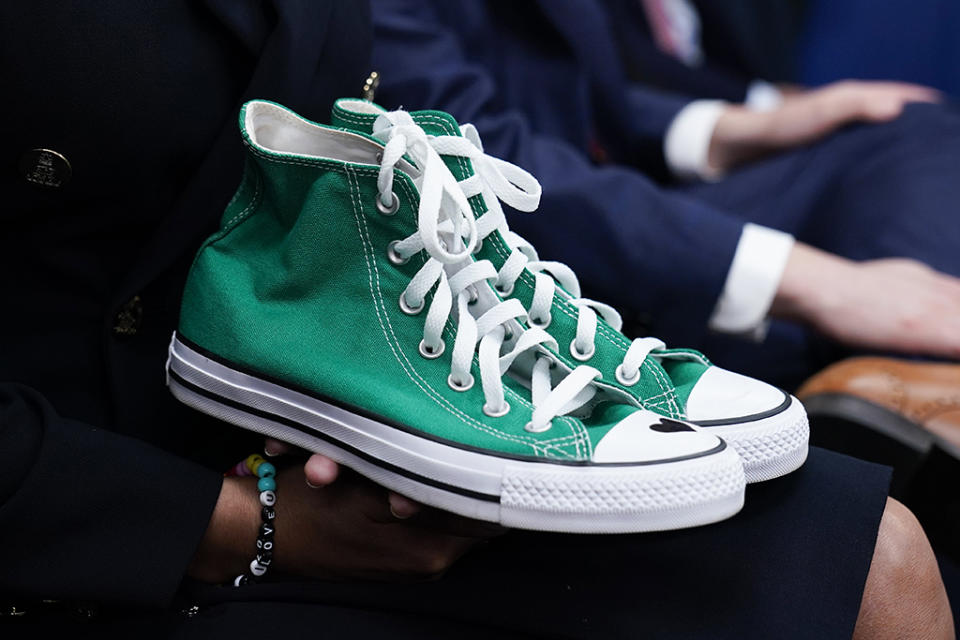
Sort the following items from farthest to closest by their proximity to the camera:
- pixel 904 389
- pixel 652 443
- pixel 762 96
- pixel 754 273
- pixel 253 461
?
pixel 762 96 < pixel 754 273 < pixel 904 389 < pixel 253 461 < pixel 652 443

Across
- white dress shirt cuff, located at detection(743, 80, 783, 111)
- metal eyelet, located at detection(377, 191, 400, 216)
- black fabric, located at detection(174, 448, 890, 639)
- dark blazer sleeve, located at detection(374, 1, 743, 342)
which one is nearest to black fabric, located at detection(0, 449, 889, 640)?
black fabric, located at detection(174, 448, 890, 639)

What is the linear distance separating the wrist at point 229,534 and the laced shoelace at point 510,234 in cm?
21

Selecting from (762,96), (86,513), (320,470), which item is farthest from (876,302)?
(762,96)

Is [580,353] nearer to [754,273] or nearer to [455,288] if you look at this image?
[455,288]

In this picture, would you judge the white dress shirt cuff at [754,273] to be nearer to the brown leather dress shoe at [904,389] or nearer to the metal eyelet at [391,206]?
the brown leather dress shoe at [904,389]

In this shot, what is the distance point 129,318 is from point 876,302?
66 centimetres

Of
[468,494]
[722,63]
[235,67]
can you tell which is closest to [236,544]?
[468,494]

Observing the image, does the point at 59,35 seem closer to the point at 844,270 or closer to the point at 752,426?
the point at 752,426

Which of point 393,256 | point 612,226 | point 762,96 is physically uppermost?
point 393,256

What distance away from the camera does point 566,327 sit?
1.81 feet

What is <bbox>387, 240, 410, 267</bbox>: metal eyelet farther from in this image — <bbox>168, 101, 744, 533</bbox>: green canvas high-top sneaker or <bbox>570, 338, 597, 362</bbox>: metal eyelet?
<bbox>570, 338, 597, 362</bbox>: metal eyelet

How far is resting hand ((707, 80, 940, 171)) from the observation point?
1.13 m

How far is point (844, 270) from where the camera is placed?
833 mm

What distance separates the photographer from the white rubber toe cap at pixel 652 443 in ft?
1.53
